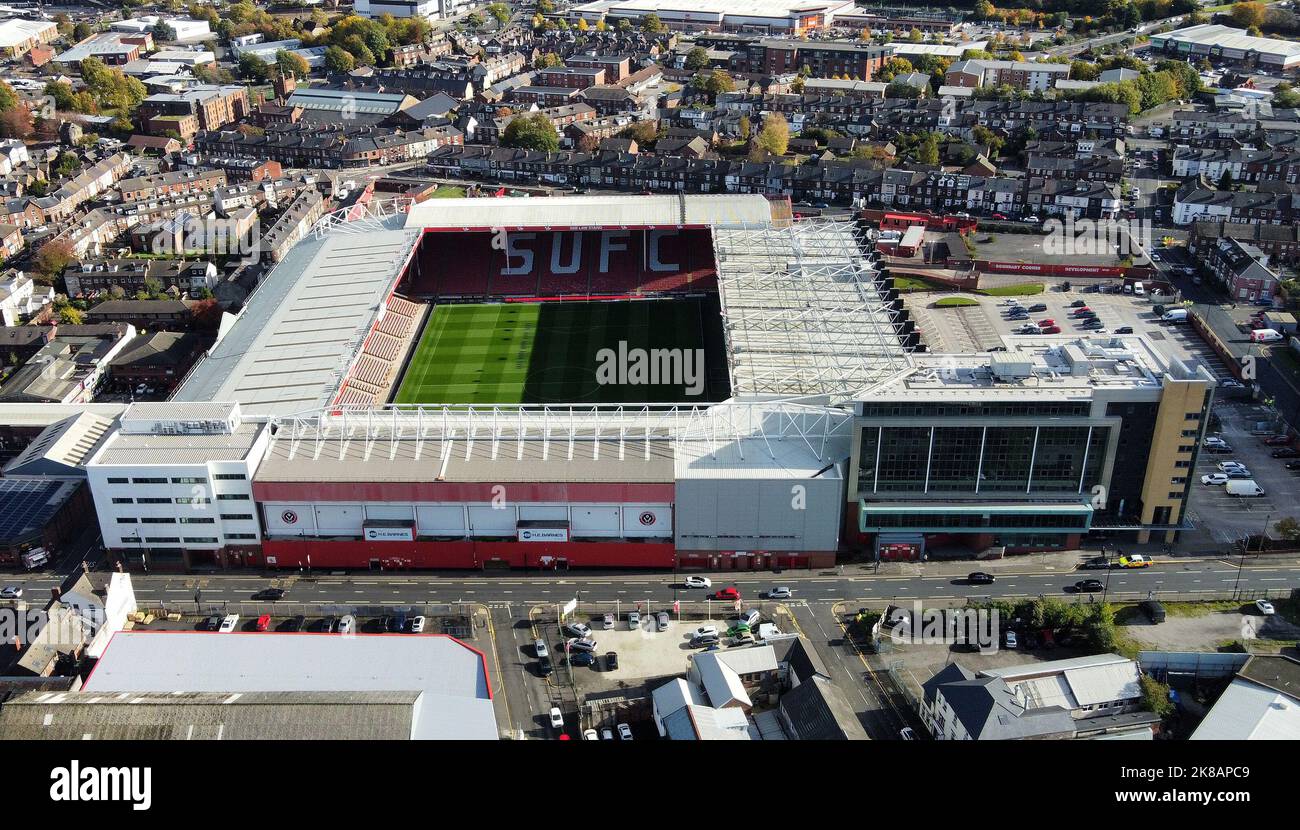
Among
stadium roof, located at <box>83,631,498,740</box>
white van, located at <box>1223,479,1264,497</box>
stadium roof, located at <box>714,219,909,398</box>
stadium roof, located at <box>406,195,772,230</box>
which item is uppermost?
stadium roof, located at <box>406,195,772,230</box>

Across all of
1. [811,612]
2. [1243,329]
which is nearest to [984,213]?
[1243,329]

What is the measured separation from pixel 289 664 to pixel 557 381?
27.2m

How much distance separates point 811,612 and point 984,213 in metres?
53.0

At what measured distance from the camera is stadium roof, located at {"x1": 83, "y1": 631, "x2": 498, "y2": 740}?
104ft

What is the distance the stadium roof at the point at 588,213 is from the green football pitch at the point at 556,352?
210 inches

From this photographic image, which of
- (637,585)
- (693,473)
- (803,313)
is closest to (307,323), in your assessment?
(693,473)

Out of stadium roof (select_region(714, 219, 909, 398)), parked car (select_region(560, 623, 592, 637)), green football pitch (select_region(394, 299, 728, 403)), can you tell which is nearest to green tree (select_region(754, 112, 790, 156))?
stadium roof (select_region(714, 219, 909, 398))

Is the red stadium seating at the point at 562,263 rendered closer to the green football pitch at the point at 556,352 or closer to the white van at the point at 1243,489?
the green football pitch at the point at 556,352

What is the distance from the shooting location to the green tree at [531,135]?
3829 inches

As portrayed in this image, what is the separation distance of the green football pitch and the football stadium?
0.18m

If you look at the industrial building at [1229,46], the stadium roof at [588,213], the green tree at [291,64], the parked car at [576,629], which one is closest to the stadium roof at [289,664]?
the parked car at [576,629]

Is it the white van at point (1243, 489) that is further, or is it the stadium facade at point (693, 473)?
the white van at point (1243, 489)

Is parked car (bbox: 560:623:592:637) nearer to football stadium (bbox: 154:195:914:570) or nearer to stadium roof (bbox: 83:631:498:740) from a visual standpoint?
football stadium (bbox: 154:195:914:570)

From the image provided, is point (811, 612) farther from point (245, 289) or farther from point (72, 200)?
point (72, 200)
